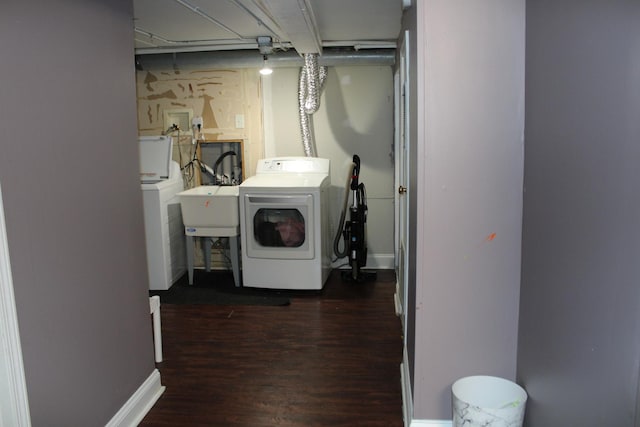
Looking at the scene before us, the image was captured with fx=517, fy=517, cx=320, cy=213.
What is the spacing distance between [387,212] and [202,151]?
6.45 feet

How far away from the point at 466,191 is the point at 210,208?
2.95 meters

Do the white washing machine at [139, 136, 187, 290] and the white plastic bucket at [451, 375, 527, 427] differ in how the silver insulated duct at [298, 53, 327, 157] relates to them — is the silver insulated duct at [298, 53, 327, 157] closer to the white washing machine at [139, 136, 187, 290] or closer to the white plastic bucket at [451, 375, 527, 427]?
the white washing machine at [139, 136, 187, 290]

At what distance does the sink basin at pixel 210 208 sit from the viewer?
14.9 ft

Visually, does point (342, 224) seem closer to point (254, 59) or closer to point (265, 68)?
point (265, 68)

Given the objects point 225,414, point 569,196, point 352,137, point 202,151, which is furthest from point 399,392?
point 202,151

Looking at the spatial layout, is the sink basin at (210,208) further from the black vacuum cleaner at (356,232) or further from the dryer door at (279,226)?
the black vacuum cleaner at (356,232)

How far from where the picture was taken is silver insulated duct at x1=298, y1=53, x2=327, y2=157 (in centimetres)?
465

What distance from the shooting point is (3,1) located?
5.23 feet

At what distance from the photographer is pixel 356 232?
4.64 m

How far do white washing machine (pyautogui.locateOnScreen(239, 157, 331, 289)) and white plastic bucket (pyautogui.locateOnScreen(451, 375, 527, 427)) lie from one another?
2391mm

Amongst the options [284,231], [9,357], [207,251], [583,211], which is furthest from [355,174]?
[9,357]

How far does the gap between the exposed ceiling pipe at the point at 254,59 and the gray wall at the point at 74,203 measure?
7.45ft

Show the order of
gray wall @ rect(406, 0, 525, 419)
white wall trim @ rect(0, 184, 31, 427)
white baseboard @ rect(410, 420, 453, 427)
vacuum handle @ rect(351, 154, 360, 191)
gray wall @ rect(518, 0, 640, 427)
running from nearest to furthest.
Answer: gray wall @ rect(518, 0, 640, 427), white wall trim @ rect(0, 184, 31, 427), gray wall @ rect(406, 0, 525, 419), white baseboard @ rect(410, 420, 453, 427), vacuum handle @ rect(351, 154, 360, 191)

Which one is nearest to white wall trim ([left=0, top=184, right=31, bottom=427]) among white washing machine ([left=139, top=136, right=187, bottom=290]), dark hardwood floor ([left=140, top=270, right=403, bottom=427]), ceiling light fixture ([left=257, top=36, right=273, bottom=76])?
dark hardwood floor ([left=140, top=270, right=403, bottom=427])
